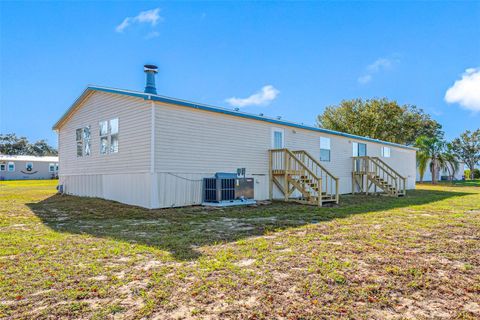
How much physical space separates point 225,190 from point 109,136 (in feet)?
16.1

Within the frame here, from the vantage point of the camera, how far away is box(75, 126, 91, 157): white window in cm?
1315

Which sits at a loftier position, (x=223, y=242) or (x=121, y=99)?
(x=121, y=99)

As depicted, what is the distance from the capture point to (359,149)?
18.5 metres

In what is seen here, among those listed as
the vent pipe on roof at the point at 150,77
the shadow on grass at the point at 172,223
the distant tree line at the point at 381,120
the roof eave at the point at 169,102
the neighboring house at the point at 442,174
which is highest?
the distant tree line at the point at 381,120

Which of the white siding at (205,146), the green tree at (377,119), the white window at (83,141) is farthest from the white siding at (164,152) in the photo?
the green tree at (377,119)

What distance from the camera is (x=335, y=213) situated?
8.88 meters

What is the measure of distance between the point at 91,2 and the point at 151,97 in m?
6.43

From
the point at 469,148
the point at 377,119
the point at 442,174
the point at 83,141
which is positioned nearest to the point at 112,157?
the point at 83,141

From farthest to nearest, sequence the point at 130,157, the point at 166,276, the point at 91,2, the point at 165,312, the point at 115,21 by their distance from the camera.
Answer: the point at 115,21, the point at 91,2, the point at 130,157, the point at 166,276, the point at 165,312

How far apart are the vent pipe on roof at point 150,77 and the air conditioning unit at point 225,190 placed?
3990 mm

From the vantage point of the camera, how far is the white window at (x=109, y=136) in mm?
11406

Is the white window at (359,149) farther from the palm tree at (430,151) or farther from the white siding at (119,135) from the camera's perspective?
the palm tree at (430,151)

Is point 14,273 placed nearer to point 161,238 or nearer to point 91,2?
point 161,238

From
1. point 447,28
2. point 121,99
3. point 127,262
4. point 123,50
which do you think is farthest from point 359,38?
point 127,262
